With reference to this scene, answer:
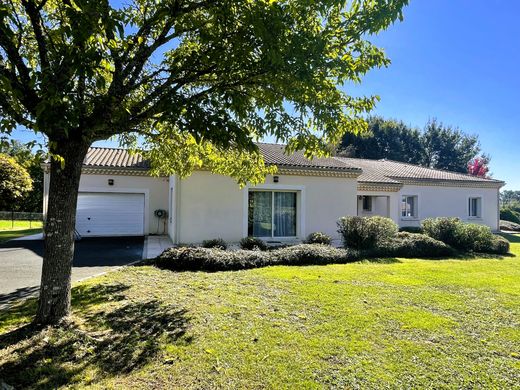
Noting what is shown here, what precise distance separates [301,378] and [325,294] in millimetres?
3426

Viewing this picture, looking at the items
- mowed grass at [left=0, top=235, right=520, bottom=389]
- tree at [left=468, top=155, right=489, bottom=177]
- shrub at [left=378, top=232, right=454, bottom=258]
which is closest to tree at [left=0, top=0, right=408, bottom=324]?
mowed grass at [left=0, top=235, right=520, bottom=389]

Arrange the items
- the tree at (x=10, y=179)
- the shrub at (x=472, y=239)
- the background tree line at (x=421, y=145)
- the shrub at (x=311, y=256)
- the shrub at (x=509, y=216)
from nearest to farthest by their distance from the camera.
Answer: the shrub at (x=311, y=256)
the shrub at (x=472, y=239)
the tree at (x=10, y=179)
the shrub at (x=509, y=216)
the background tree line at (x=421, y=145)

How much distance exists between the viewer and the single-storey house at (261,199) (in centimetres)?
1430

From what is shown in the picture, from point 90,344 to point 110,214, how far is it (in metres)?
15.1

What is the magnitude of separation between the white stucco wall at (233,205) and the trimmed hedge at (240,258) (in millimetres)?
3890

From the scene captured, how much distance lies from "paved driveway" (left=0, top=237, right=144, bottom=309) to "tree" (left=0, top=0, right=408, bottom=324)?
11.5ft

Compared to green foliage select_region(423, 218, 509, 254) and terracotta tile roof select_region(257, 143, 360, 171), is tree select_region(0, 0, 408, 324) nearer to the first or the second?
terracotta tile roof select_region(257, 143, 360, 171)

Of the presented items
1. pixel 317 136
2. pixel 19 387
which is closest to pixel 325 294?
pixel 317 136

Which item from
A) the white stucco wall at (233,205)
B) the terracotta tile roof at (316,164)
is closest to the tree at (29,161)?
the terracotta tile roof at (316,164)

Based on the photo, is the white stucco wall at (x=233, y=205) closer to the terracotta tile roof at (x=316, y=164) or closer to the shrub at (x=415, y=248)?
the terracotta tile roof at (x=316, y=164)

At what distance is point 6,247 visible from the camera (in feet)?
44.0

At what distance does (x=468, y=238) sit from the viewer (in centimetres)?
1414

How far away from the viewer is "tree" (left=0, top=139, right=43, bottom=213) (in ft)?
11.5

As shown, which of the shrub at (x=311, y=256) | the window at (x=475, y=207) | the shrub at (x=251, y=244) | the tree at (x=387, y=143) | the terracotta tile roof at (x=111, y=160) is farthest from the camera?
the tree at (x=387, y=143)
